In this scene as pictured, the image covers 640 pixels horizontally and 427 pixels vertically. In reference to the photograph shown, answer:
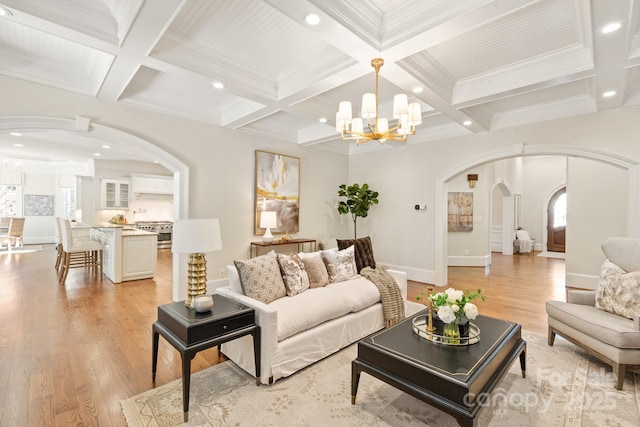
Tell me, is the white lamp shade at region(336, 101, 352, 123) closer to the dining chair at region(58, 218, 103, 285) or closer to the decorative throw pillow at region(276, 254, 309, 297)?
the decorative throw pillow at region(276, 254, 309, 297)

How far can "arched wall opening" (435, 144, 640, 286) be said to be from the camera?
4.01 meters

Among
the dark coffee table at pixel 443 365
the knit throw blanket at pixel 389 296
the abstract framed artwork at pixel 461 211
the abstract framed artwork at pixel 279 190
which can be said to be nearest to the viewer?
the dark coffee table at pixel 443 365

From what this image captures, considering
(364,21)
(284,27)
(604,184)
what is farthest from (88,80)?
(604,184)

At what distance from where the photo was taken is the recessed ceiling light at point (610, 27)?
2234mm

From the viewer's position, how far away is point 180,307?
2.43 metres

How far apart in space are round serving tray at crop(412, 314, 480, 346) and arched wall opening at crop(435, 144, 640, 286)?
3366 mm

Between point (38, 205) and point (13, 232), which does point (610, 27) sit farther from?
point (38, 205)

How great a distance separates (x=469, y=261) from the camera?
7.74 meters

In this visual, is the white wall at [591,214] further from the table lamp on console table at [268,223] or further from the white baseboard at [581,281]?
the table lamp on console table at [268,223]

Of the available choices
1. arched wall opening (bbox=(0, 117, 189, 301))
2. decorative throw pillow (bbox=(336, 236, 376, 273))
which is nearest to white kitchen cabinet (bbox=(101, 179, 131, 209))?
arched wall opening (bbox=(0, 117, 189, 301))

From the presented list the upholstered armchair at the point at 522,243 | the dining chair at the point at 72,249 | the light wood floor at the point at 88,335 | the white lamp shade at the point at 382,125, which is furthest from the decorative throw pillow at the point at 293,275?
the upholstered armchair at the point at 522,243

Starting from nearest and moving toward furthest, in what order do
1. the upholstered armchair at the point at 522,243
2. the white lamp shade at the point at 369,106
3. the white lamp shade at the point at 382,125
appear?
the white lamp shade at the point at 369,106 < the white lamp shade at the point at 382,125 < the upholstered armchair at the point at 522,243

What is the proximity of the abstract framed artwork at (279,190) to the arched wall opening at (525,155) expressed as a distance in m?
2.79

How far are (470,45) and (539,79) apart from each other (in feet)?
3.06
